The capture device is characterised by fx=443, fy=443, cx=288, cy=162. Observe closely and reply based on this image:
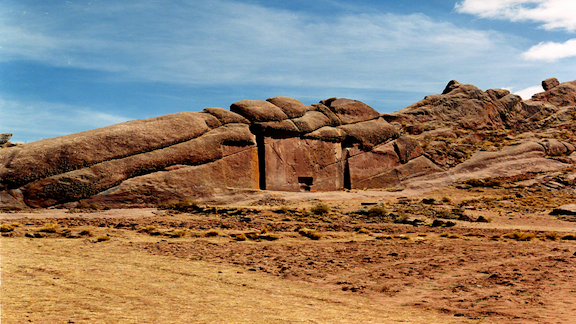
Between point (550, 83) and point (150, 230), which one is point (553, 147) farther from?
point (150, 230)

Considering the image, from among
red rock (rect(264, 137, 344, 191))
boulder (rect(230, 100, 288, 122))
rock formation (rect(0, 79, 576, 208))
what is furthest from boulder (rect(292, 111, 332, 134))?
boulder (rect(230, 100, 288, 122))

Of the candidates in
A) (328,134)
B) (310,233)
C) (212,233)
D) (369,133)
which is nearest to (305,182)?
(328,134)

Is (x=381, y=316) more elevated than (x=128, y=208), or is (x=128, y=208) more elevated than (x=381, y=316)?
(x=128, y=208)

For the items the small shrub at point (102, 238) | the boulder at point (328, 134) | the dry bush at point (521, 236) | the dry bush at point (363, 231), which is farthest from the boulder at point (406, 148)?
the small shrub at point (102, 238)

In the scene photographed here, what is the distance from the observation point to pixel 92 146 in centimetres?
2294

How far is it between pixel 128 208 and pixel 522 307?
18695 millimetres

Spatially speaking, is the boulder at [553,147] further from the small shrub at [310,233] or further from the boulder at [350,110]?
the small shrub at [310,233]

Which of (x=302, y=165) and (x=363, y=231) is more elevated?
(x=302, y=165)

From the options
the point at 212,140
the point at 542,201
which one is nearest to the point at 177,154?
the point at 212,140

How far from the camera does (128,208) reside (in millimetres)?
22297

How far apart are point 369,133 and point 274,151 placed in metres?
8.07

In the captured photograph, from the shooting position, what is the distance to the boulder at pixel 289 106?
30125 millimetres

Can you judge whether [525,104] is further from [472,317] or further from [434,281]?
[472,317]

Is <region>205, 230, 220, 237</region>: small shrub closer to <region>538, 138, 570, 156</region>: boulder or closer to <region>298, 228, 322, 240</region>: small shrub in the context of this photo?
<region>298, 228, 322, 240</region>: small shrub
